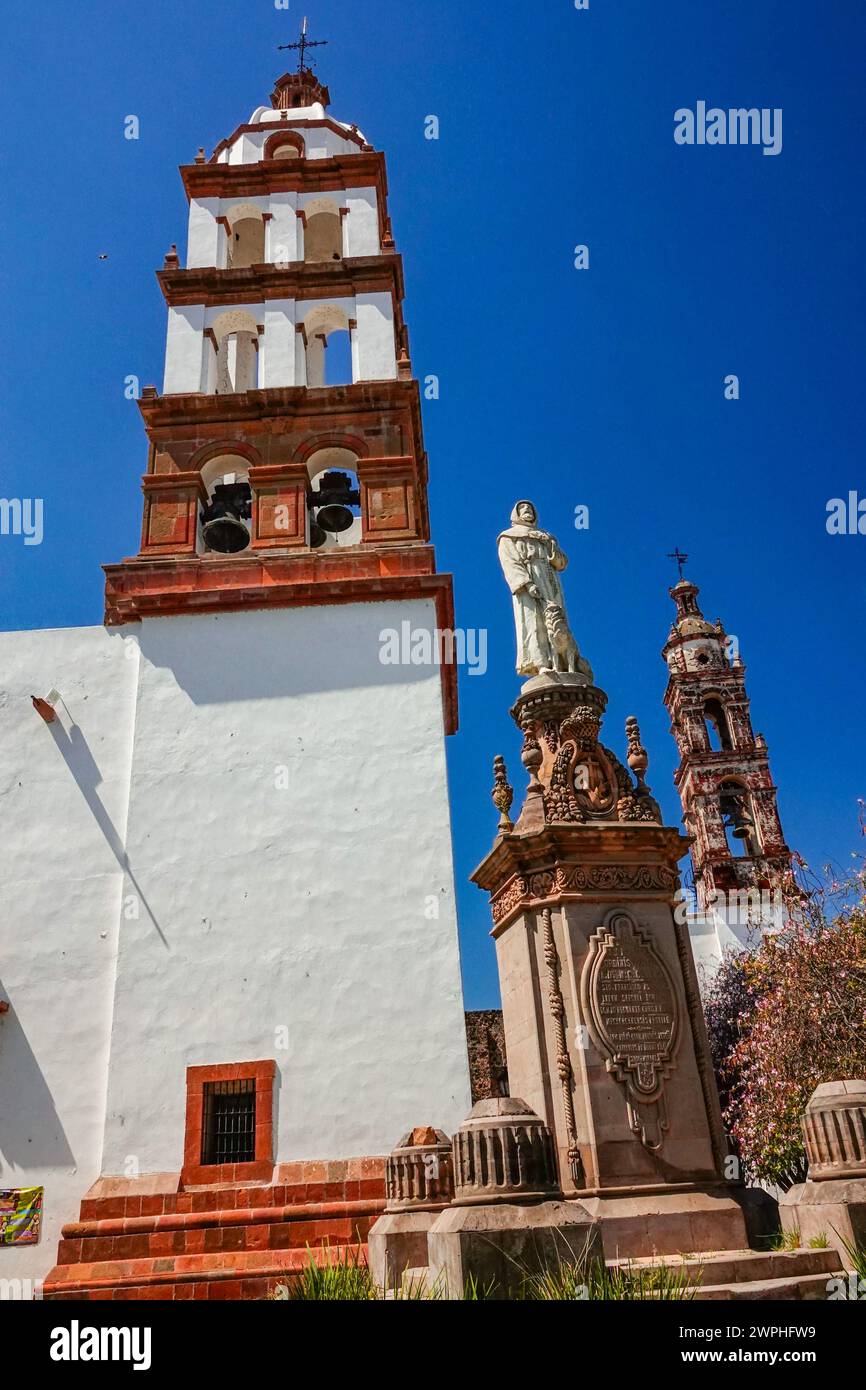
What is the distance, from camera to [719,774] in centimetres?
3053

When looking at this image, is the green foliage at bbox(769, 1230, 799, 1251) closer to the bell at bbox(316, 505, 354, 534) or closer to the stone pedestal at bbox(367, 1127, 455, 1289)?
the stone pedestal at bbox(367, 1127, 455, 1289)

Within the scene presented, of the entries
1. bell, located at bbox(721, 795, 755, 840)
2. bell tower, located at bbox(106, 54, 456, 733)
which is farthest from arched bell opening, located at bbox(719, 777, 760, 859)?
bell tower, located at bbox(106, 54, 456, 733)

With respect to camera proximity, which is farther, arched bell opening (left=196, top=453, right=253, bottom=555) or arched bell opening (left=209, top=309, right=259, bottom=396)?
arched bell opening (left=209, top=309, right=259, bottom=396)

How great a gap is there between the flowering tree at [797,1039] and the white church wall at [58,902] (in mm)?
10765

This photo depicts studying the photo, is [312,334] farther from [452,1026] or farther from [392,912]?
[452,1026]

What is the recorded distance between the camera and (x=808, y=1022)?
16344mm

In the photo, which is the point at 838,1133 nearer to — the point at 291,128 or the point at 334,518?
the point at 334,518

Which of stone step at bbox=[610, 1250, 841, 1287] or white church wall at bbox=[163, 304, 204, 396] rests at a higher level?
white church wall at bbox=[163, 304, 204, 396]

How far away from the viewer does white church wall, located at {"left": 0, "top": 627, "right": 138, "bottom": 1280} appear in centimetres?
1017

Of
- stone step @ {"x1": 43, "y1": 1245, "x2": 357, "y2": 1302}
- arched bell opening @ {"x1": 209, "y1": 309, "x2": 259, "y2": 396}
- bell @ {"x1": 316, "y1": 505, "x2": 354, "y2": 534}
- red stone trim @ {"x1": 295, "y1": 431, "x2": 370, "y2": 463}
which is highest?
arched bell opening @ {"x1": 209, "y1": 309, "x2": 259, "y2": 396}

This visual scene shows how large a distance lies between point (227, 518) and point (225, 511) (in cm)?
23

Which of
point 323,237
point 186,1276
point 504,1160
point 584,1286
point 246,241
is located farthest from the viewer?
point 323,237

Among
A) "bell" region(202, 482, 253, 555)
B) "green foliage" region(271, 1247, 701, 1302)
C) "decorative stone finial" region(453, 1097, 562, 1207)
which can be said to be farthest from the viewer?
"bell" region(202, 482, 253, 555)

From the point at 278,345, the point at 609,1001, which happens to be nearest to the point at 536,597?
the point at 609,1001
